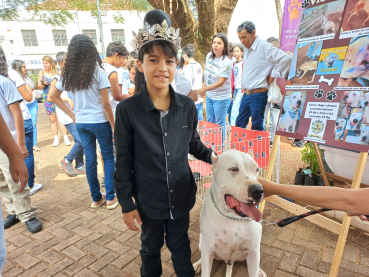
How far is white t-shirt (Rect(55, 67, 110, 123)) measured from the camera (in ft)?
10.2

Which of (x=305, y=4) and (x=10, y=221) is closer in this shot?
(x=305, y=4)

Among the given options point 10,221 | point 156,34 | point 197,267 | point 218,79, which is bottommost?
point 10,221

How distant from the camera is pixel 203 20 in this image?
7527 mm

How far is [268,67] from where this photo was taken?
150 inches

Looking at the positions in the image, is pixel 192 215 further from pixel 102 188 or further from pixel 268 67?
pixel 268 67

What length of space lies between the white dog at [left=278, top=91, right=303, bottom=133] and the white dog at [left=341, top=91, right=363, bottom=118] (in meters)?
0.40

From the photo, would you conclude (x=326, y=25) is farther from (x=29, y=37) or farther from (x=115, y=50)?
(x=29, y=37)

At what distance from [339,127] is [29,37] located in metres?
37.2

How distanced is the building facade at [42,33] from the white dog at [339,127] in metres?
29.9

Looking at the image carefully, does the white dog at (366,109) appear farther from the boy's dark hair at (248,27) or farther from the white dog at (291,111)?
the boy's dark hair at (248,27)

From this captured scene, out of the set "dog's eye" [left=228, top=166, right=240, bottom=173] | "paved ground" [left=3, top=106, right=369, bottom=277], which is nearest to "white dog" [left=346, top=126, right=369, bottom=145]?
"dog's eye" [left=228, top=166, right=240, bottom=173]

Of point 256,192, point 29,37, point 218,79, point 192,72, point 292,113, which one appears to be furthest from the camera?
point 29,37

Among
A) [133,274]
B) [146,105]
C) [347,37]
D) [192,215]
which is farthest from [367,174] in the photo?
[133,274]

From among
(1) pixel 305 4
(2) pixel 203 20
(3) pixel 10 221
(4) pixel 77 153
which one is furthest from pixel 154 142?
(2) pixel 203 20
